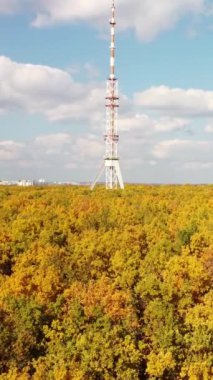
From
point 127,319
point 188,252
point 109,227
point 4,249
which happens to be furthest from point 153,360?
point 109,227

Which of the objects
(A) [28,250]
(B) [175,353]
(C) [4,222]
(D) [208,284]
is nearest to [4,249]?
(A) [28,250]

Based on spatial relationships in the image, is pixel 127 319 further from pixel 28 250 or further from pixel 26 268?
pixel 28 250

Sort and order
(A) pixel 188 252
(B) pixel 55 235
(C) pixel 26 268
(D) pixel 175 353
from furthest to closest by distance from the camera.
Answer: (B) pixel 55 235, (A) pixel 188 252, (C) pixel 26 268, (D) pixel 175 353

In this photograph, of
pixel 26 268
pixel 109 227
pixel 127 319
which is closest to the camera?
pixel 127 319

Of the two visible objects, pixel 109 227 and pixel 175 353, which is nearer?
pixel 175 353

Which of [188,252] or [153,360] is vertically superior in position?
[188,252]

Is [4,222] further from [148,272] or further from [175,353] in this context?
[175,353]
